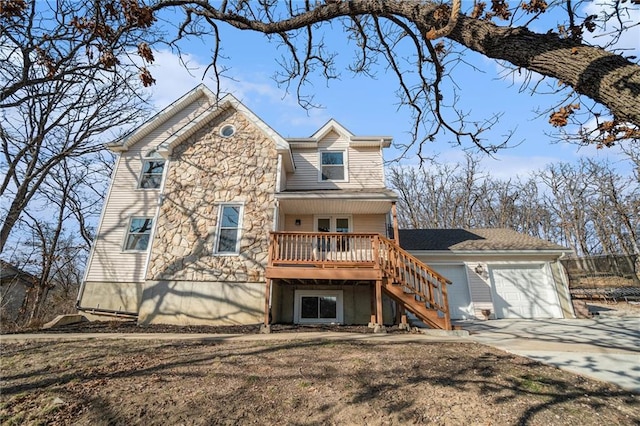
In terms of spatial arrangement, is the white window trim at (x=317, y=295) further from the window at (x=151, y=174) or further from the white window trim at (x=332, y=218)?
the window at (x=151, y=174)

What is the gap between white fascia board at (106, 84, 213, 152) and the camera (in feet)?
38.0

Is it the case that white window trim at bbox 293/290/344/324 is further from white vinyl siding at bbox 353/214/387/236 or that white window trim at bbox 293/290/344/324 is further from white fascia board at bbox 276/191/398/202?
white fascia board at bbox 276/191/398/202

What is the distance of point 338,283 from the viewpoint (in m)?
9.51

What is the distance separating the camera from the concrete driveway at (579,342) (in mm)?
4672

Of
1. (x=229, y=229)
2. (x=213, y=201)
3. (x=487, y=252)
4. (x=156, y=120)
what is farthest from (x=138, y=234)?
(x=487, y=252)

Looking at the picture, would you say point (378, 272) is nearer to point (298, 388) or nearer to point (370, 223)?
point (370, 223)

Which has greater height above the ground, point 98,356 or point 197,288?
point 197,288

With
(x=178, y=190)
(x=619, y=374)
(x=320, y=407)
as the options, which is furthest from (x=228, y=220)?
(x=619, y=374)

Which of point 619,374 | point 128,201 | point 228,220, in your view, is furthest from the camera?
point 128,201

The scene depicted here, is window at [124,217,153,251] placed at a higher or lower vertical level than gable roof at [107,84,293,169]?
lower

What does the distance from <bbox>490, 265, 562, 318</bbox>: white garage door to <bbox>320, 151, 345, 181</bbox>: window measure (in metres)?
6.87

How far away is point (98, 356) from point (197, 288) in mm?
3914

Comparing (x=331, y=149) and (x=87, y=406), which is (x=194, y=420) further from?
(x=331, y=149)

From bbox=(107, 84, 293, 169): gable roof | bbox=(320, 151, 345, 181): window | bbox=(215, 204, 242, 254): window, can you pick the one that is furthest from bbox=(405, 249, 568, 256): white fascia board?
bbox=(215, 204, 242, 254): window
